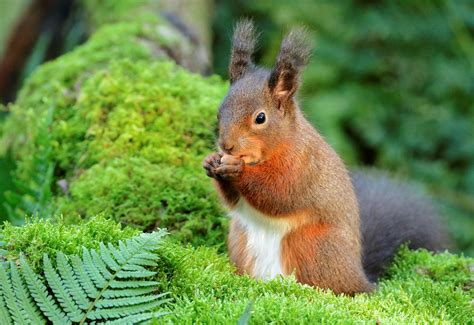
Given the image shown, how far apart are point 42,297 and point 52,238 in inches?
13.1

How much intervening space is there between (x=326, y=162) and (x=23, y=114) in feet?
7.67

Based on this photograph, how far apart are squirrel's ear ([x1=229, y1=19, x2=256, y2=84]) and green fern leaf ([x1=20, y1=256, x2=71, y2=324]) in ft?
5.97

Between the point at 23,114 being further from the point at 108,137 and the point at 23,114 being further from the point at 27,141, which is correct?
the point at 108,137

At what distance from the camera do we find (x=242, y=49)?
3.75 meters

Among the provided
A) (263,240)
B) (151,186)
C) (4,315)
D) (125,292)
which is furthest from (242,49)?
(4,315)

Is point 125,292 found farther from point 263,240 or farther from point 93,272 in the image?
point 263,240

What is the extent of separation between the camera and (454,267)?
11.7 feet

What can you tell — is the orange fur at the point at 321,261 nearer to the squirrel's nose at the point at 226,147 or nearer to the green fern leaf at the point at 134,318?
the squirrel's nose at the point at 226,147

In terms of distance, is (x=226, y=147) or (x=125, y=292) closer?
(x=125, y=292)

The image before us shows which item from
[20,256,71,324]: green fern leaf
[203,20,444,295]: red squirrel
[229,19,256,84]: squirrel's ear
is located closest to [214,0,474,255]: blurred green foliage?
[229,19,256,84]: squirrel's ear

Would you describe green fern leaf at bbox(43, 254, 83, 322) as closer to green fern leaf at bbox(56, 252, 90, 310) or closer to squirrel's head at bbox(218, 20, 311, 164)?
green fern leaf at bbox(56, 252, 90, 310)

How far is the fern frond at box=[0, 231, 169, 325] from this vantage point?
218 cm

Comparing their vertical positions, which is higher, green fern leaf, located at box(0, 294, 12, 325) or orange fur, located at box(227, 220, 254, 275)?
orange fur, located at box(227, 220, 254, 275)

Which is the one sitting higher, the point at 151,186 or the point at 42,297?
the point at 151,186
